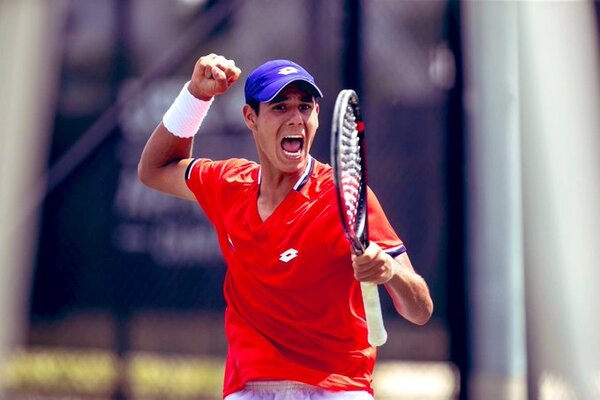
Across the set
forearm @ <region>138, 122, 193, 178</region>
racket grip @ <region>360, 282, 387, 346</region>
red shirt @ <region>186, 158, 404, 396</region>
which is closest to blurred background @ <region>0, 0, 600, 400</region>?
forearm @ <region>138, 122, 193, 178</region>

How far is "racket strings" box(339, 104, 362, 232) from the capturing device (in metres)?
2.53

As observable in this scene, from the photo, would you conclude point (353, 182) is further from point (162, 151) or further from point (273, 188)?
point (162, 151)

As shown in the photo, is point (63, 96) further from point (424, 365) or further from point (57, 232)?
point (424, 365)

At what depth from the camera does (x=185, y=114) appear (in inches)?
128

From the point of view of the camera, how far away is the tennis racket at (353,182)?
2.46 meters

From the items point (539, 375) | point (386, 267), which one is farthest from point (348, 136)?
point (539, 375)

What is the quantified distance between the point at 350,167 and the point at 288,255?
1.05ft

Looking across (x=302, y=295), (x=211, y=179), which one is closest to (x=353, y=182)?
(x=302, y=295)

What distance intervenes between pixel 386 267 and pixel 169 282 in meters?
3.33

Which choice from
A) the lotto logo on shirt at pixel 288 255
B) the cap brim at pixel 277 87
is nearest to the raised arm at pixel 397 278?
the lotto logo on shirt at pixel 288 255

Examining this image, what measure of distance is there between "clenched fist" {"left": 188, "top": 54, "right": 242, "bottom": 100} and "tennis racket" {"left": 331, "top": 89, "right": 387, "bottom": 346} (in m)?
0.49

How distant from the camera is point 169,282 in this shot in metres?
5.71

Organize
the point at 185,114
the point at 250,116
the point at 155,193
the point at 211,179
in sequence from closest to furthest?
the point at 250,116
the point at 211,179
the point at 185,114
the point at 155,193

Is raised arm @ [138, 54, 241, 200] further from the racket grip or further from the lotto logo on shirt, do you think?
the racket grip
